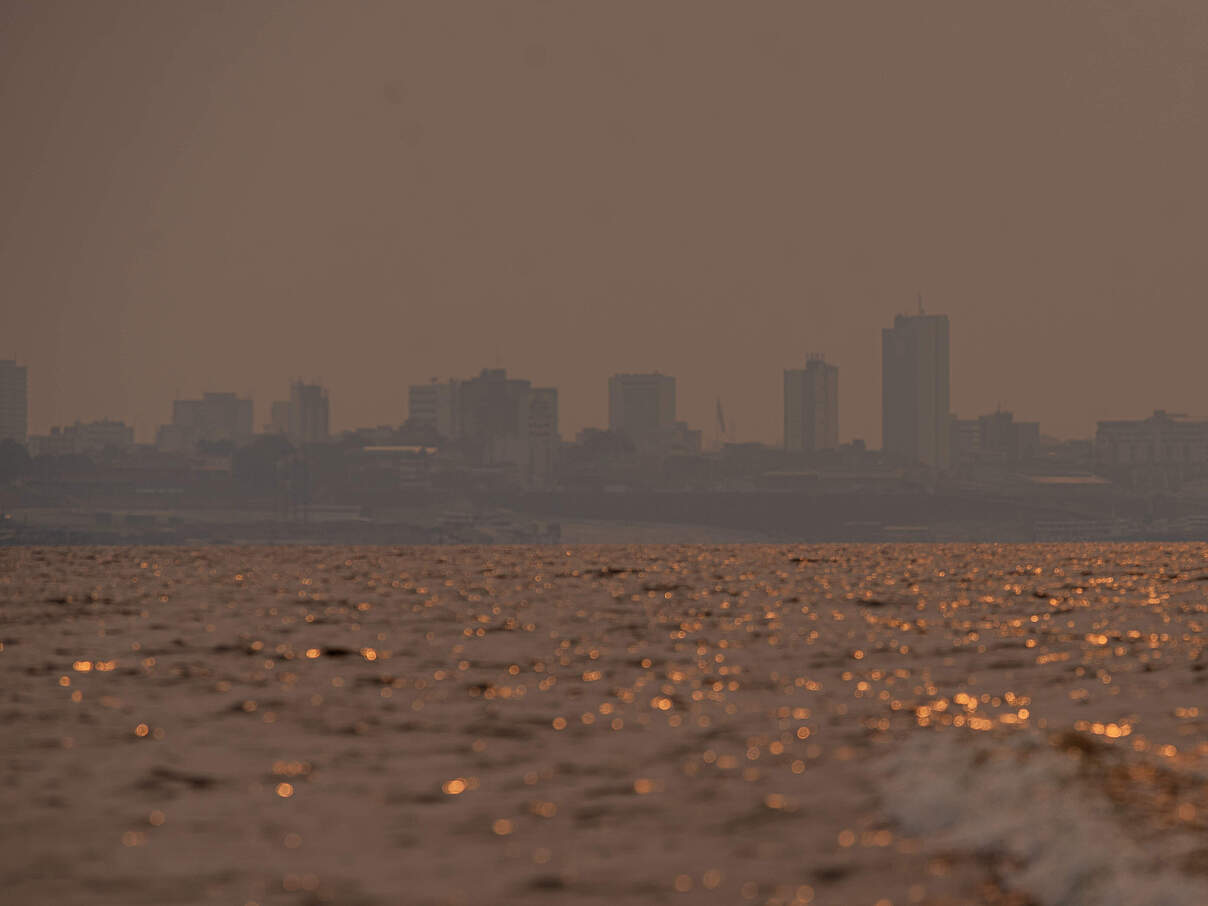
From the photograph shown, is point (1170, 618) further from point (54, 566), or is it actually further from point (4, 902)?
point (54, 566)

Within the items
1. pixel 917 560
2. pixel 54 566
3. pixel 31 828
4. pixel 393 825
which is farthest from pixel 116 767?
pixel 917 560

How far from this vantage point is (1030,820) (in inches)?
763

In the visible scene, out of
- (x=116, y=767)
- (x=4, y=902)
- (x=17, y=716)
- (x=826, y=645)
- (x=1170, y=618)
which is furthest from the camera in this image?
(x=1170, y=618)

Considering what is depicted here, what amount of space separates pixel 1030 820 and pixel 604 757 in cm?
748

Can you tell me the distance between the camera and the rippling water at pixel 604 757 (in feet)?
57.3

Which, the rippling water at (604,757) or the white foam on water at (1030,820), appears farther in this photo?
the rippling water at (604,757)

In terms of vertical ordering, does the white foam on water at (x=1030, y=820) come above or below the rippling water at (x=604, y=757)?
above

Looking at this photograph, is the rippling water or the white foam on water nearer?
the white foam on water

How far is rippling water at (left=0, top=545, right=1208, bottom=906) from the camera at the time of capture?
17.5 meters

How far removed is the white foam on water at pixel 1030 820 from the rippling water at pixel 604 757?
53mm

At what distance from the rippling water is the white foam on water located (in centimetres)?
5

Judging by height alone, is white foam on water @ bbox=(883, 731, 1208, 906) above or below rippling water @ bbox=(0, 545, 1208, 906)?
above

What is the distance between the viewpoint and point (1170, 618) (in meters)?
51.5

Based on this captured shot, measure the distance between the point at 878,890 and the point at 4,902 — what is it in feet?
29.4
